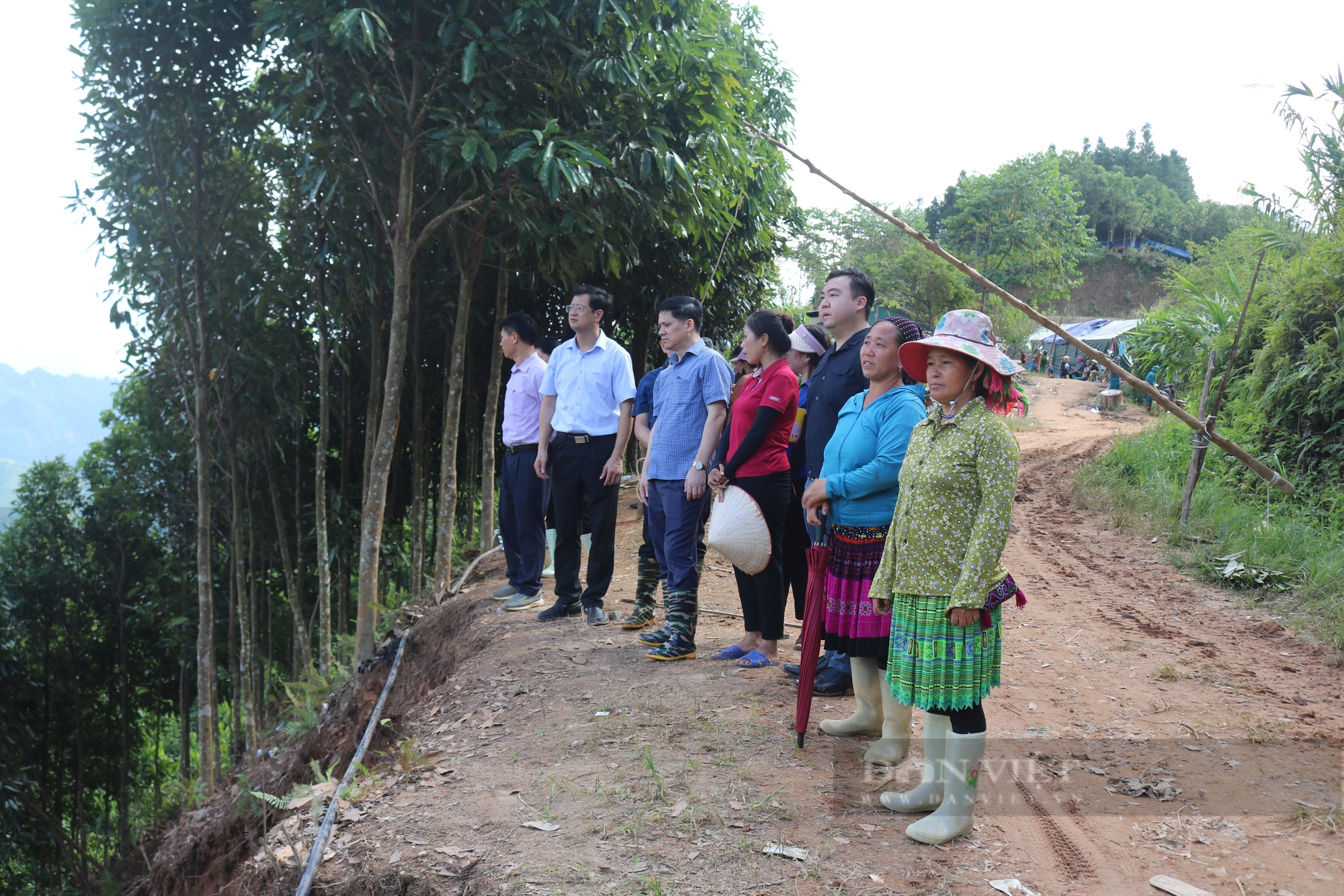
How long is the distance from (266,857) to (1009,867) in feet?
9.20

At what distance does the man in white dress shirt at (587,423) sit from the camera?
5594 millimetres

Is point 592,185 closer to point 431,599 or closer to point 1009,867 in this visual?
point 431,599

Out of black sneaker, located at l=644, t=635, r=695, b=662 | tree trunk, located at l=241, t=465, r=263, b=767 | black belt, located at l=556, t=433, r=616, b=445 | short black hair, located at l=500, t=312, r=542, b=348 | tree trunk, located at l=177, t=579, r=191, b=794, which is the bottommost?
tree trunk, located at l=177, t=579, r=191, b=794

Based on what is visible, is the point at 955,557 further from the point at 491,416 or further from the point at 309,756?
the point at 491,416

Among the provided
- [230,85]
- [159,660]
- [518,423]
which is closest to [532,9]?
[518,423]

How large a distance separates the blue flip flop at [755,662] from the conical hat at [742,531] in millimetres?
658

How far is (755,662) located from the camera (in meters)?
4.73

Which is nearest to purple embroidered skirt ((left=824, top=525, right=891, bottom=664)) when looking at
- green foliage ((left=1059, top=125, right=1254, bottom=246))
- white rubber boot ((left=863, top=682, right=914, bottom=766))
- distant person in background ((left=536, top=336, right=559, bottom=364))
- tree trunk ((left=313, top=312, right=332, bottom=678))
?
white rubber boot ((left=863, top=682, right=914, bottom=766))

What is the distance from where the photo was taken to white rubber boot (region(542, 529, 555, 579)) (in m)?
6.79

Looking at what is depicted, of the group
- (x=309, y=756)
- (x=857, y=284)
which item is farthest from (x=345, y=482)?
(x=857, y=284)

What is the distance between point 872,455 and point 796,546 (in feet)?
4.98

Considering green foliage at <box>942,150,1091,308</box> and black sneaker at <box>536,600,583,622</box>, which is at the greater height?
green foliage at <box>942,150,1091,308</box>

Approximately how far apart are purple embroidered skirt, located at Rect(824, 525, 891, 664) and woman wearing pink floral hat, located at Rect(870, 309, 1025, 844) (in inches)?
14.9

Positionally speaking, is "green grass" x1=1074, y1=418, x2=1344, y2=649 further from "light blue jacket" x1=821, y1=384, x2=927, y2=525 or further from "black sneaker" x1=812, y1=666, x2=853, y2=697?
"light blue jacket" x1=821, y1=384, x2=927, y2=525
